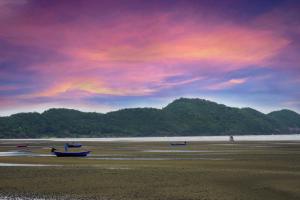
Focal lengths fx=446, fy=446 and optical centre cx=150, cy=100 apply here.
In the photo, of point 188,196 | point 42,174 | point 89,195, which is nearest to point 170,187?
point 188,196

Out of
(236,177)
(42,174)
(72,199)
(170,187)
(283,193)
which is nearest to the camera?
(72,199)

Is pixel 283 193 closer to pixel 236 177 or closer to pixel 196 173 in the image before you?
pixel 236 177

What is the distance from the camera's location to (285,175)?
1451 inches

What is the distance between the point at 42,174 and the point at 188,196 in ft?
54.8

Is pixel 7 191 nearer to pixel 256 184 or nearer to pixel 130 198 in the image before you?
pixel 130 198

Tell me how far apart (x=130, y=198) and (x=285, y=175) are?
16.3 m

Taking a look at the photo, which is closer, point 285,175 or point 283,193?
point 283,193

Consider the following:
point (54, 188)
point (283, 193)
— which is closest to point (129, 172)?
point (54, 188)

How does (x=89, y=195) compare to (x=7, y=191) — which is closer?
(x=89, y=195)

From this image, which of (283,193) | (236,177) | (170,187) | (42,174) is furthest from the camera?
(42,174)

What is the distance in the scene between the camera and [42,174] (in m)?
38.7

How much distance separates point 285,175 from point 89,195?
17684 mm

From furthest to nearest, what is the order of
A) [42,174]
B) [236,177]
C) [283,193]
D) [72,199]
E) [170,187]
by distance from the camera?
[42,174] → [236,177] → [170,187] → [283,193] → [72,199]

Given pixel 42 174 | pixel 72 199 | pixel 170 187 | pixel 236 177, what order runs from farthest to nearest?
pixel 42 174 < pixel 236 177 < pixel 170 187 < pixel 72 199
